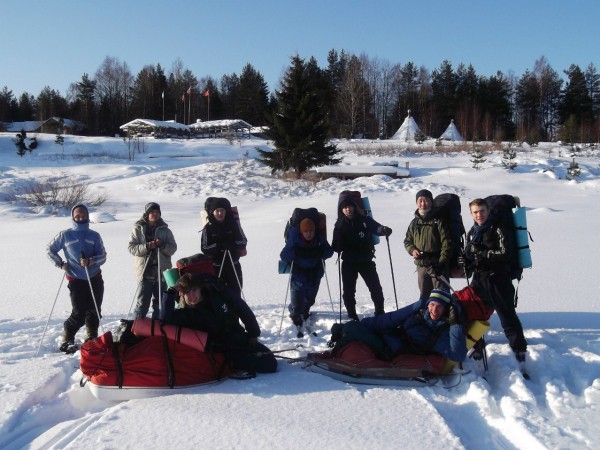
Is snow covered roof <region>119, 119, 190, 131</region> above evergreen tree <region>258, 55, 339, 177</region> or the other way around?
above

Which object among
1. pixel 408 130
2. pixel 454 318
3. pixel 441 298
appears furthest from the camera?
pixel 408 130

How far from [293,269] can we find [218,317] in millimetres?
1487

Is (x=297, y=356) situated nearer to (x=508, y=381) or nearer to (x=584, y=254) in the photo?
(x=508, y=381)

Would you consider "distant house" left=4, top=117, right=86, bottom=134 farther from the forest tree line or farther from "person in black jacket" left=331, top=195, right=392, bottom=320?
"person in black jacket" left=331, top=195, right=392, bottom=320

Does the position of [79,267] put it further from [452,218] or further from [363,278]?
[452,218]

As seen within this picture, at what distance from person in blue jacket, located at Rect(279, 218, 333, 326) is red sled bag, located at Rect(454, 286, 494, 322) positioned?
5.56 ft

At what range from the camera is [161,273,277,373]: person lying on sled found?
14.7ft

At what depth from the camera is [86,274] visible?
5395mm

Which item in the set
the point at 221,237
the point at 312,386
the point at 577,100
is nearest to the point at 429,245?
the point at 312,386

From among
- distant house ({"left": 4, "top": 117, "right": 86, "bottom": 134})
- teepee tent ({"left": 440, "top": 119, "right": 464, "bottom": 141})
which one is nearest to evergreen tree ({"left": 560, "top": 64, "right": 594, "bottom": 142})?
teepee tent ({"left": 440, "top": 119, "right": 464, "bottom": 141})

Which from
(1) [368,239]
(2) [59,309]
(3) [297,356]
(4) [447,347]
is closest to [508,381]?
(4) [447,347]

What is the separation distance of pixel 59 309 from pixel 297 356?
3.76 meters

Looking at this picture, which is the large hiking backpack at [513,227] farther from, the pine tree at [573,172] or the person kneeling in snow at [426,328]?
the pine tree at [573,172]

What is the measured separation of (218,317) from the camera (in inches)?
182
